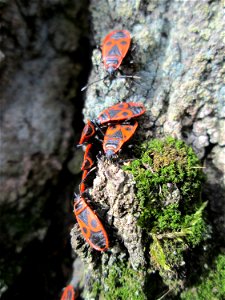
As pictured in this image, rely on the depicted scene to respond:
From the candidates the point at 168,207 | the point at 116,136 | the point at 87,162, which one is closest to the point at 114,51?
the point at 116,136

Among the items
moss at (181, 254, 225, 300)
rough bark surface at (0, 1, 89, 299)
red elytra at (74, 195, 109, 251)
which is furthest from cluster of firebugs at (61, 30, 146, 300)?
moss at (181, 254, 225, 300)

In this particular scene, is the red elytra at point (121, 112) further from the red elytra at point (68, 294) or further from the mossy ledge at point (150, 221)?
the red elytra at point (68, 294)

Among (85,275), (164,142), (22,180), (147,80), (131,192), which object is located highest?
(147,80)

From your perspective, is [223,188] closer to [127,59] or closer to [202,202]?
[202,202]

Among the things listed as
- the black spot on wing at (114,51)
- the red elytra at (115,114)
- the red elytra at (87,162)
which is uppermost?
the black spot on wing at (114,51)

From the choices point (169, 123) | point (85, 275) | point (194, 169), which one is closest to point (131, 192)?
point (194, 169)

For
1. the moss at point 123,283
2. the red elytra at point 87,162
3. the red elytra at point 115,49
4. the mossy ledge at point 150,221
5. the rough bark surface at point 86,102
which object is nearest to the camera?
the mossy ledge at point 150,221

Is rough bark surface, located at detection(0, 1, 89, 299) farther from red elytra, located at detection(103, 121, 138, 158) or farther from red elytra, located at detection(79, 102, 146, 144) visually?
red elytra, located at detection(103, 121, 138, 158)

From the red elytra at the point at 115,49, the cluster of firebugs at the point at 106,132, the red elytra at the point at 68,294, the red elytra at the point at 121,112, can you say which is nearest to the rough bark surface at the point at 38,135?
the red elytra at the point at 68,294
